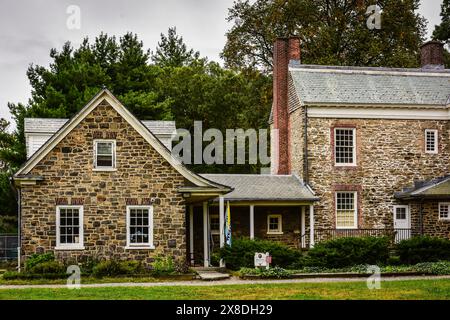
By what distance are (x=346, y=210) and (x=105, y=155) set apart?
1299cm

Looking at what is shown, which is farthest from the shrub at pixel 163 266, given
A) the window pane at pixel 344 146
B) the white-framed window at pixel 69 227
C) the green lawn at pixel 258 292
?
the window pane at pixel 344 146

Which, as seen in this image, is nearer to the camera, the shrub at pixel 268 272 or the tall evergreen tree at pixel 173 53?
the shrub at pixel 268 272

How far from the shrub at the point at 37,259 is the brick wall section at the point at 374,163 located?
43.6 ft

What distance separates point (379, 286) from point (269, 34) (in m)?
27.8

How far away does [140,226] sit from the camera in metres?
26.9

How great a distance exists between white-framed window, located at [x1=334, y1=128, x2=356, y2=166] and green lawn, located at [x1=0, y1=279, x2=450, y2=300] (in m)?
13.5

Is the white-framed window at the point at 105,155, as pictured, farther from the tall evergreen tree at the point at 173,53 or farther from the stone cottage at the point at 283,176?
the tall evergreen tree at the point at 173,53

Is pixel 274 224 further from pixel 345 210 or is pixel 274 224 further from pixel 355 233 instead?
pixel 355 233

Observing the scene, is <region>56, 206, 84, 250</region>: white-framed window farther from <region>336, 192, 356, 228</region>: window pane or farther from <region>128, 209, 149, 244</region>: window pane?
<region>336, 192, 356, 228</region>: window pane

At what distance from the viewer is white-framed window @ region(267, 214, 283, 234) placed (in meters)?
33.9

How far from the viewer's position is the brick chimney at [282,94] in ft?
123

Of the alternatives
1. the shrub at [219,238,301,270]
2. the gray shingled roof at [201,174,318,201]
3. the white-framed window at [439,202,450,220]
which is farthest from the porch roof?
the shrub at [219,238,301,270]

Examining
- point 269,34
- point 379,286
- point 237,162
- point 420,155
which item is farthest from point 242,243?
point 237,162

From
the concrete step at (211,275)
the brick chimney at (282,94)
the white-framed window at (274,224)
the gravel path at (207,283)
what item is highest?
the brick chimney at (282,94)
